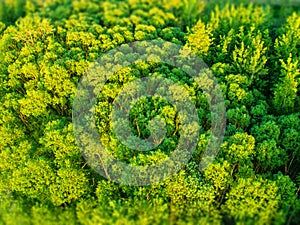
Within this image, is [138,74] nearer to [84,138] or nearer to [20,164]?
[84,138]

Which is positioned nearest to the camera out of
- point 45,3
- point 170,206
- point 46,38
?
point 170,206

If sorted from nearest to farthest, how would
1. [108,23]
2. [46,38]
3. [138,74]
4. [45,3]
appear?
[138,74] < [46,38] < [108,23] < [45,3]

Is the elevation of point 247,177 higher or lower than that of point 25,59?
lower

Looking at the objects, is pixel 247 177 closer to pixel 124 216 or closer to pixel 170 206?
pixel 170 206

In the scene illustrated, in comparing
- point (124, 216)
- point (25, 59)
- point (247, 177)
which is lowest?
point (124, 216)

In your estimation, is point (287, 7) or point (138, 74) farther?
point (287, 7)

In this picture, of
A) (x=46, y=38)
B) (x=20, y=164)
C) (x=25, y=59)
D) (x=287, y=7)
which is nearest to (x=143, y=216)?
(x=20, y=164)

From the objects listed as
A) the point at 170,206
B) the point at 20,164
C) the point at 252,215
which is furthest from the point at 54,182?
the point at 252,215
